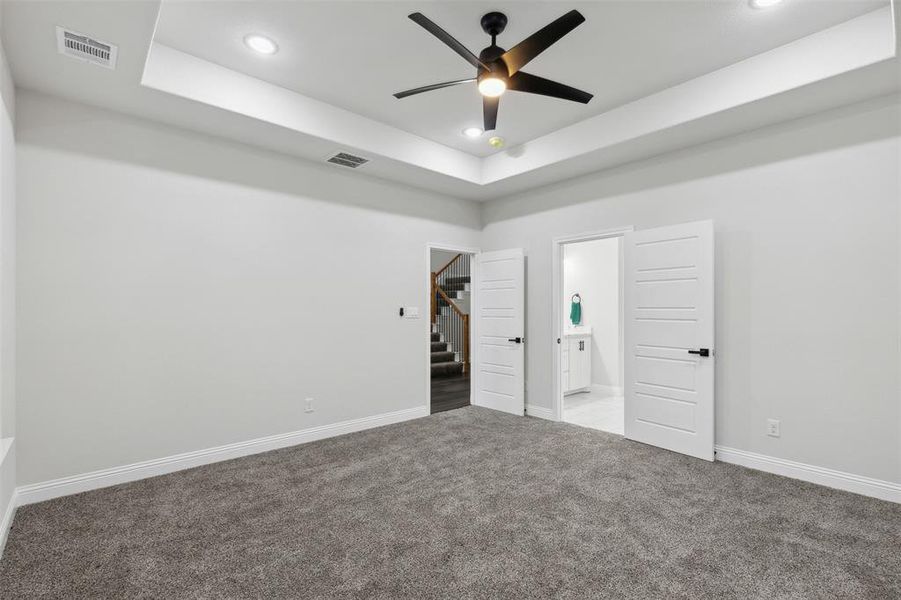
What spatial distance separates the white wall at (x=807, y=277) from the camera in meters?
2.99

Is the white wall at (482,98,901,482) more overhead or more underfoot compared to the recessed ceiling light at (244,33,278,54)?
more underfoot

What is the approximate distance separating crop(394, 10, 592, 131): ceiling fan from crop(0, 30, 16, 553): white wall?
239 cm

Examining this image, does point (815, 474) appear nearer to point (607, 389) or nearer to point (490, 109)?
point (607, 389)

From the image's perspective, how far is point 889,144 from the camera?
297 centimetres

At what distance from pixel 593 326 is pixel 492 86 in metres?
4.84

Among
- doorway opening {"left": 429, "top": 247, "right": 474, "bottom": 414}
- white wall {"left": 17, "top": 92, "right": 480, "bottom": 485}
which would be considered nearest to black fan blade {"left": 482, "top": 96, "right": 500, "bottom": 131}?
white wall {"left": 17, "top": 92, "right": 480, "bottom": 485}

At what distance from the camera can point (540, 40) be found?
2350 mm

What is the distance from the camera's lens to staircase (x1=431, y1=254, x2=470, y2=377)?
809 centimetres

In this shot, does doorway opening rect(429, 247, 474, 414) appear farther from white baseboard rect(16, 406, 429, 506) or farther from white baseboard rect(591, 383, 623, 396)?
white baseboard rect(591, 383, 623, 396)

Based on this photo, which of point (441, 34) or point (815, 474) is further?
point (815, 474)

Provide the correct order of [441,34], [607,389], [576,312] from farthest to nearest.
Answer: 1. [576,312]
2. [607,389]
3. [441,34]

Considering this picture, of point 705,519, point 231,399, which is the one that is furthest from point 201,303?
point 705,519

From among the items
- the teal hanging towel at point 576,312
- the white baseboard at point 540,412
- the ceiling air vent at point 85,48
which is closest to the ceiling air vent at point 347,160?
the ceiling air vent at point 85,48

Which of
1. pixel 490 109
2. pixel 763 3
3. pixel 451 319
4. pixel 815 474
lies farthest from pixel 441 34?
pixel 451 319
